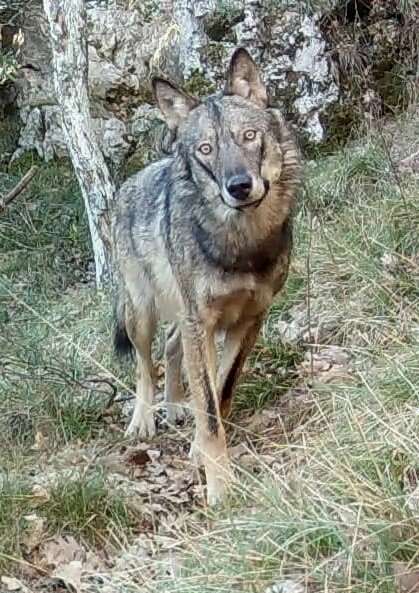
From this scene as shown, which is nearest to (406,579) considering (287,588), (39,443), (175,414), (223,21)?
(287,588)

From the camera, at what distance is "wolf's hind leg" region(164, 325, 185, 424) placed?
6.13 meters

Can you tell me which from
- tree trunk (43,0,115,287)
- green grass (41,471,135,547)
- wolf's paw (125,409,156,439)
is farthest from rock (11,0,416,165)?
green grass (41,471,135,547)

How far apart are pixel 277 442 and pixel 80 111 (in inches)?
172

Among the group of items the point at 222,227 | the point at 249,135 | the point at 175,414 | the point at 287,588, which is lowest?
the point at 175,414

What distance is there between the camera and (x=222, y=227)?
4.95 meters

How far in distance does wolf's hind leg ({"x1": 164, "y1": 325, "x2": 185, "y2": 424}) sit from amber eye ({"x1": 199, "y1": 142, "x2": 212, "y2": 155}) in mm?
1640

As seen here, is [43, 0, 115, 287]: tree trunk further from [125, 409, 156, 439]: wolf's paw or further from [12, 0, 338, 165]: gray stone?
[125, 409, 156, 439]: wolf's paw

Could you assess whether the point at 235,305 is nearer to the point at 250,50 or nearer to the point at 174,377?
the point at 174,377

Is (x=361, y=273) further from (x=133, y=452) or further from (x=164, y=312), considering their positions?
(x=133, y=452)

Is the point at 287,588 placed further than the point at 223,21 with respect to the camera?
No

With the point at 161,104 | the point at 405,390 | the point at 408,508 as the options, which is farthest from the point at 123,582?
the point at 161,104

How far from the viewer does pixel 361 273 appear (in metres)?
6.45

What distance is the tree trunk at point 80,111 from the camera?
8.34 metres

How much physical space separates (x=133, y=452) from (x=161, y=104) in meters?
1.86
